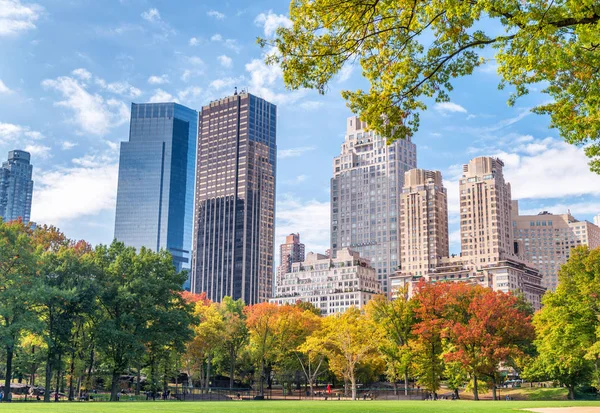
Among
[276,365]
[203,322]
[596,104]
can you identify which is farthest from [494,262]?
[596,104]

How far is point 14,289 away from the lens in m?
48.7

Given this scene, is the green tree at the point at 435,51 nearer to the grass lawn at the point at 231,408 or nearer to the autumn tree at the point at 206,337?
the grass lawn at the point at 231,408

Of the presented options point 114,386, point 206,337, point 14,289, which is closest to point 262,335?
point 206,337

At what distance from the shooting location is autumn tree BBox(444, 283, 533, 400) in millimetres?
61906

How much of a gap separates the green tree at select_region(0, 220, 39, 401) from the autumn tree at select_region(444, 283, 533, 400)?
4064cm

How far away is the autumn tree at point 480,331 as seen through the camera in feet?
203

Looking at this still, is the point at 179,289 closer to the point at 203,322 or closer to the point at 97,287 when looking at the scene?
the point at 97,287

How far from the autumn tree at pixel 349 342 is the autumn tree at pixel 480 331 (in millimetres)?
10401

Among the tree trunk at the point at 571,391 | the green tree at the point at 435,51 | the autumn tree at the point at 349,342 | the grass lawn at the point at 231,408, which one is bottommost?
the tree trunk at the point at 571,391

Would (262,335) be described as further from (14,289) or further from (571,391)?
(14,289)

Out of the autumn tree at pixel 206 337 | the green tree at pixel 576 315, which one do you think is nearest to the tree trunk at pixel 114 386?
the autumn tree at pixel 206 337

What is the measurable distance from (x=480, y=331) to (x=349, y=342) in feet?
59.2

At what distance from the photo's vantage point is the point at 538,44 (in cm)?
1596

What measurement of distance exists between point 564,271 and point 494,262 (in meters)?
148
